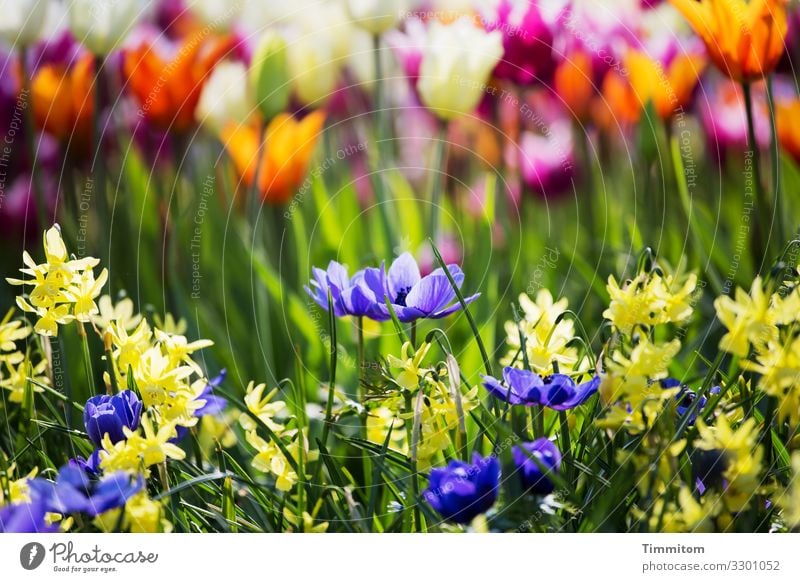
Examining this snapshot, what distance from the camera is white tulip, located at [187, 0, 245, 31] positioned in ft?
1.76

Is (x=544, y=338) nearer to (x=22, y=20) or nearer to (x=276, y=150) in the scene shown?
(x=276, y=150)

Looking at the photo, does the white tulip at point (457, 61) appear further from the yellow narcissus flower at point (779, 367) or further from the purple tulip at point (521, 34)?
the yellow narcissus flower at point (779, 367)

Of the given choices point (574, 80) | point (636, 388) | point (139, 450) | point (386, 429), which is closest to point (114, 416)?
point (139, 450)

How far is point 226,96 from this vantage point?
21.3 inches

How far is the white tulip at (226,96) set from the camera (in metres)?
0.54

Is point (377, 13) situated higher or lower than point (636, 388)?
higher

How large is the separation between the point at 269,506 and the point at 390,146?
271 mm

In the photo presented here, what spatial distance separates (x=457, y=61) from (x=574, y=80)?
9 centimetres

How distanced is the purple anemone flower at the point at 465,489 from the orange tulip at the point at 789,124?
28 centimetres

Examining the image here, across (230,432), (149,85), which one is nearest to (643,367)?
(230,432)

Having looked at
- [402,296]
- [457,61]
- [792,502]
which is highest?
[457,61]

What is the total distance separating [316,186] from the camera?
598 millimetres

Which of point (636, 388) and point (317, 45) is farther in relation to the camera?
point (317, 45)

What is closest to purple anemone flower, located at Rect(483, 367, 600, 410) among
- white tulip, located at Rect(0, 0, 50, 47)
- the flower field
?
Answer: the flower field
